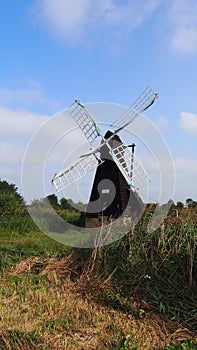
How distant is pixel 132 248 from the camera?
4922mm

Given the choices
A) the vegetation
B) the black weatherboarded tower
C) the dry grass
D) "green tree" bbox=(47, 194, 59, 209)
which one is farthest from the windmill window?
the dry grass

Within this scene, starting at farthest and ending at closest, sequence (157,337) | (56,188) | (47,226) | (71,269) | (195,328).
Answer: (47,226), (56,188), (71,269), (195,328), (157,337)

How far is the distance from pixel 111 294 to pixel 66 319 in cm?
80

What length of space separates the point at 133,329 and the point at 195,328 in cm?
69

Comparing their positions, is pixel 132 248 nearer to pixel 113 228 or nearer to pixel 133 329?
pixel 113 228

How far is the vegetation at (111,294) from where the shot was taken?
10.9ft

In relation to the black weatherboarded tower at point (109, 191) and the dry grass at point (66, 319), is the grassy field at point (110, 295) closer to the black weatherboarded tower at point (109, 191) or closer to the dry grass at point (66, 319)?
the dry grass at point (66, 319)

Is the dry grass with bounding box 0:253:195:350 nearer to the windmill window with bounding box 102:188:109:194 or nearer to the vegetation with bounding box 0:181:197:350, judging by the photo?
the vegetation with bounding box 0:181:197:350

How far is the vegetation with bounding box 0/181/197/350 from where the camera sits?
10.9 ft

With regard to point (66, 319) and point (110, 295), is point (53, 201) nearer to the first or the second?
point (110, 295)

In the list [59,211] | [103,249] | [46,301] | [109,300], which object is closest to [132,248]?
[103,249]

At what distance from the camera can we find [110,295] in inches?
171

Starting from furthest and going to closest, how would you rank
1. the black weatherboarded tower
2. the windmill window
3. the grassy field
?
the windmill window, the black weatherboarded tower, the grassy field

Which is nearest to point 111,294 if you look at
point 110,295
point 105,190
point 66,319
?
point 110,295
